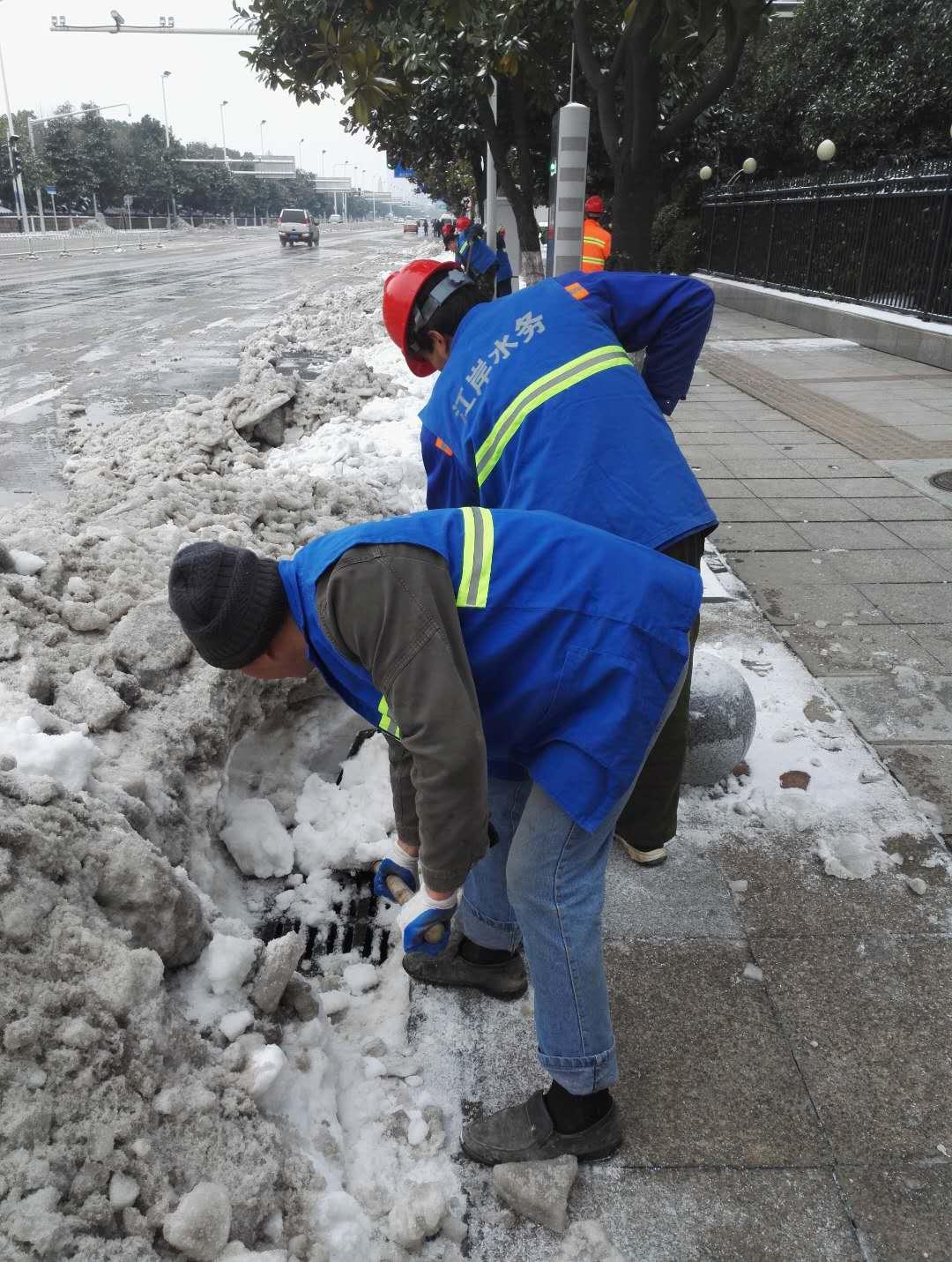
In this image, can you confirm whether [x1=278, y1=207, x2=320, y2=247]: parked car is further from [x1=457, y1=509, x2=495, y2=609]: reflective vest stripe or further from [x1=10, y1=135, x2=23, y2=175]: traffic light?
[x1=457, y1=509, x2=495, y2=609]: reflective vest stripe

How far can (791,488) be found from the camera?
6965 mm

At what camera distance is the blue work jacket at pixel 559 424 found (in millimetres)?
2404

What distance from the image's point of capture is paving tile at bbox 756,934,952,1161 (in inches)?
87.9

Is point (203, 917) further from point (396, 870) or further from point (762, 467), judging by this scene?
point (762, 467)

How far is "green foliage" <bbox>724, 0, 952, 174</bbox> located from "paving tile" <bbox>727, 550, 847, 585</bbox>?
12.8 meters

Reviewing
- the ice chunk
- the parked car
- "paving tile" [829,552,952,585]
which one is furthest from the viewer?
the parked car

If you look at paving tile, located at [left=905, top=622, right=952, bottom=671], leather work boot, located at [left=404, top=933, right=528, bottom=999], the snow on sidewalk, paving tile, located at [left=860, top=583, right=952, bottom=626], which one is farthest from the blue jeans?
paving tile, located at [left=860, top=583, right=952, bottom=626]

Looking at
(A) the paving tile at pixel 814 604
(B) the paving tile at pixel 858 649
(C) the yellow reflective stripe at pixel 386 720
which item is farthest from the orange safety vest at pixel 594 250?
(C) the yellow reflective stripe at pixel 386 720

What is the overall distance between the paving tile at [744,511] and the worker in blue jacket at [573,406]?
3.55 metres

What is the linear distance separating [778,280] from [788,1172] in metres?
16.9

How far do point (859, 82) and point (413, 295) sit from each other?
1805 centimetres

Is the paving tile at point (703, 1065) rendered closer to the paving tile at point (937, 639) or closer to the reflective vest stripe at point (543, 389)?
the reflective vest stripe at point (543, 389)

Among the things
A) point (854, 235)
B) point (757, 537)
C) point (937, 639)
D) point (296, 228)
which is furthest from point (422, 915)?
point (296, 228)

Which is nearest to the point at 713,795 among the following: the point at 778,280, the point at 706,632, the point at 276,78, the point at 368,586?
the point at 706,632
